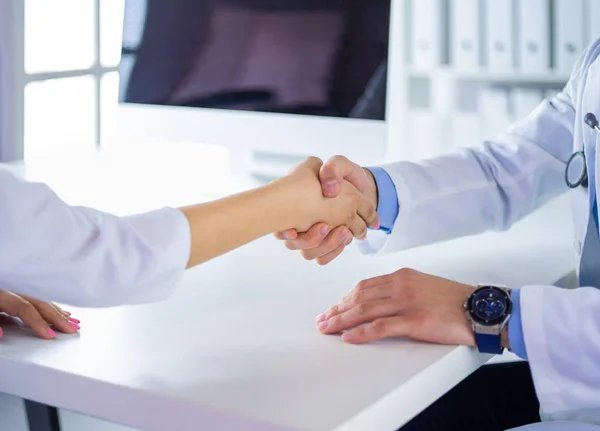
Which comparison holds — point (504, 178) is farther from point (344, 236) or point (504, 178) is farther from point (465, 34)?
point (465, 34)

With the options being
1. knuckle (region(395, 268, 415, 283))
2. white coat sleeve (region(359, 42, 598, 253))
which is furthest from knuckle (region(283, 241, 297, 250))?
knuckle (region(395, 268, 415, 283))

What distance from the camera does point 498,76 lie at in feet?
5.97

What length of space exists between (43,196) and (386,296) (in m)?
0.39

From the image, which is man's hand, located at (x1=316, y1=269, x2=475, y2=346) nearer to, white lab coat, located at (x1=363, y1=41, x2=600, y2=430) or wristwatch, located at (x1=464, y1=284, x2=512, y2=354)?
wristwatch, located at (x1=464, y1=284, x2=512, y2=354)

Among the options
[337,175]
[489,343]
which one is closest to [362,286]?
[489,343]

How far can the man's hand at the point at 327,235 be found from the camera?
1.20 m

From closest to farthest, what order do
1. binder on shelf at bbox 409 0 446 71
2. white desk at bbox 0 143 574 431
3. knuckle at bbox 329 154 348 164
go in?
white desk at bbox 0 143 574 431, knuckle at bbox 329 154 348 164, binder on shelf at bbox 409 0 446 71

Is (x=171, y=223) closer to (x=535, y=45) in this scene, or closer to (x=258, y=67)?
(x=258, y=67)

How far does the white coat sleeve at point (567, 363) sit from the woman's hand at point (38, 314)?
0.48 m

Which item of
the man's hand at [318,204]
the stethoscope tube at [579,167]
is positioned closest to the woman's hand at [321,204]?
the man's hand at [318,204]

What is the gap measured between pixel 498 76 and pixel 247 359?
114 centimetres

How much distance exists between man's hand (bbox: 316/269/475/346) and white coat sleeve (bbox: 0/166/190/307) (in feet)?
0.64

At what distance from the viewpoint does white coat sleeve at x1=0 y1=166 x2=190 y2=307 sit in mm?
767

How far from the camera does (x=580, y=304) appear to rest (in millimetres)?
943
